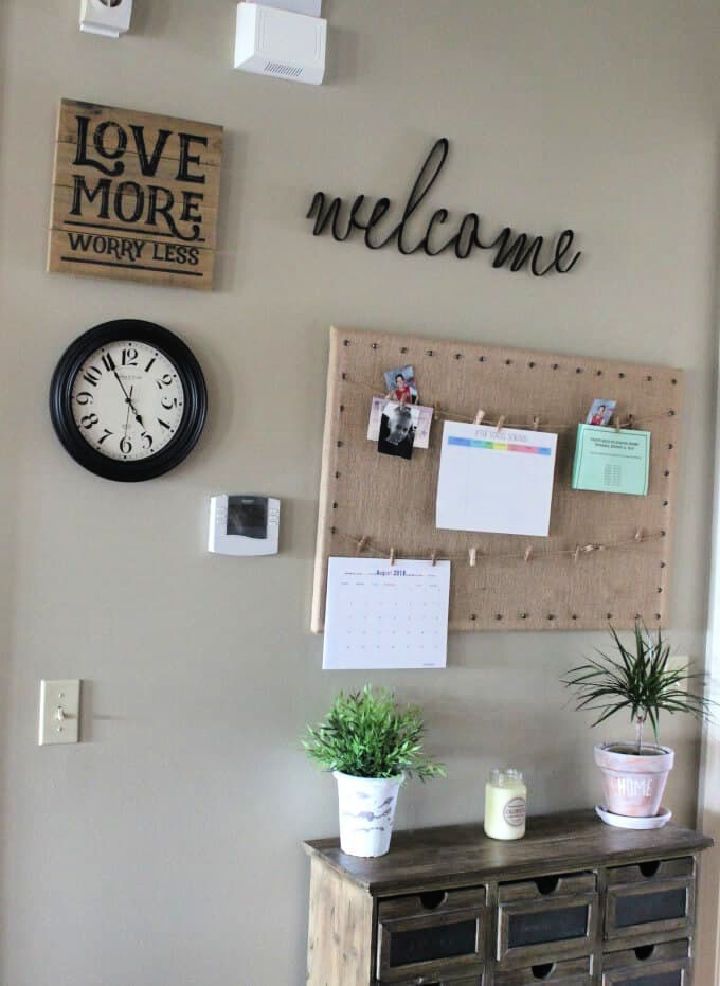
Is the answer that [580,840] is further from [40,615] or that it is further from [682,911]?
[40,615]

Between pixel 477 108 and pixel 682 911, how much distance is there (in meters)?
1.72

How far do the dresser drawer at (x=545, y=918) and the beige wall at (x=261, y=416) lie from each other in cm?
28

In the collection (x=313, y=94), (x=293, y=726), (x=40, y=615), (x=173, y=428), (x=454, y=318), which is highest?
(x=313, y=94)

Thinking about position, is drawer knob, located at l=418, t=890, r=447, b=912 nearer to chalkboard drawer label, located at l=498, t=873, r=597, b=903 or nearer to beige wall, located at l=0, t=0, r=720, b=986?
chalkboard drawer label, located at l=498, t=873, r=597, b=903

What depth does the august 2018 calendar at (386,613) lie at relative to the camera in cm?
226

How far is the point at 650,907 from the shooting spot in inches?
90.7

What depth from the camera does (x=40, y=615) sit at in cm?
202

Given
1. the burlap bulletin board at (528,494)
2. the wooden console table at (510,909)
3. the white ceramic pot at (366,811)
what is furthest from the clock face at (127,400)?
the wooden console table at (510,909)

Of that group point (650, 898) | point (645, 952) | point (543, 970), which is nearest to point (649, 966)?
point (645, 952)

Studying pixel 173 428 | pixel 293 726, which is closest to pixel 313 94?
pixel 173 428

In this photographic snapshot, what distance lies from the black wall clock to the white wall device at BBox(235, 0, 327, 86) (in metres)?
0.55

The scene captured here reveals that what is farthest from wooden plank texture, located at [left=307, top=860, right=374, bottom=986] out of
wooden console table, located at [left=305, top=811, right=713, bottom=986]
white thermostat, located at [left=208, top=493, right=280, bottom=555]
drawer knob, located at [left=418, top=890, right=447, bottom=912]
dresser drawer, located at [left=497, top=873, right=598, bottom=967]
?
white thermostat, located at [left=208, top=493, right=280, bottom=555]

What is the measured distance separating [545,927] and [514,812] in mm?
Answer: 223

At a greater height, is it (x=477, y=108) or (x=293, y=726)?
(x=477, y=108)
